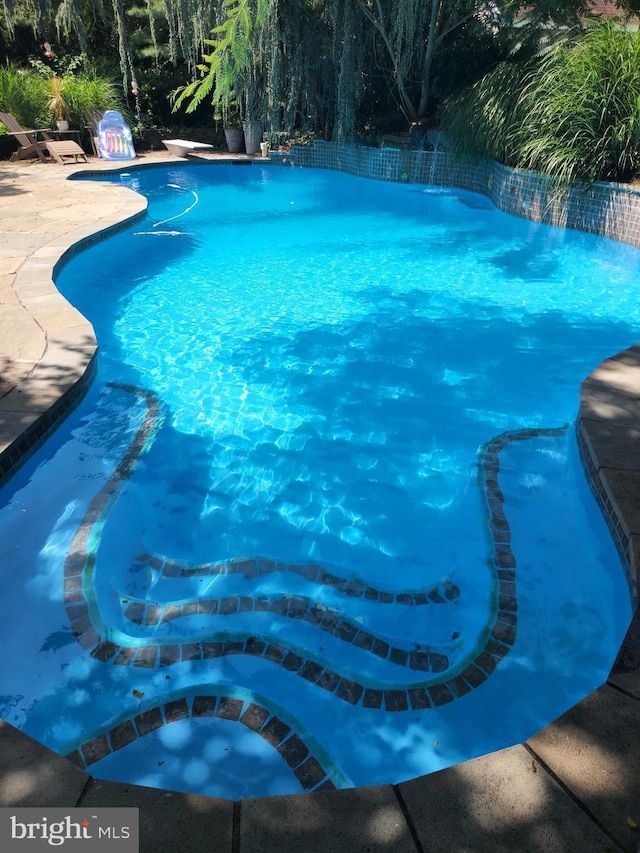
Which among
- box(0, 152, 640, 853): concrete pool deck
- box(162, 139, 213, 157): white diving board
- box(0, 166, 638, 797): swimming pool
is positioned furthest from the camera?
box(162, 139, 213, 157): white diving board

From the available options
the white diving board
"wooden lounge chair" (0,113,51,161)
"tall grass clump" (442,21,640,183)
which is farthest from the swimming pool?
the white diving board

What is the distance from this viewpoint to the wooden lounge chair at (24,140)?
12195 mm

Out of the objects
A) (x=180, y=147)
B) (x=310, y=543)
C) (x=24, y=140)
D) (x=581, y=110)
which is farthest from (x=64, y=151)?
(x=310, y=543)

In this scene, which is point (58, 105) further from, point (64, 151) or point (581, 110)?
point (581, 110)

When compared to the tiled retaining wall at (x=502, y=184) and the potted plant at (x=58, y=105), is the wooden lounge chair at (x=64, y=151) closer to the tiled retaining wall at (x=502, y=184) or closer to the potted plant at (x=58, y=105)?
the potted plant at (x=58, y=105)

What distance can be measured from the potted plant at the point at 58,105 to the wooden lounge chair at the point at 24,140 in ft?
2.21

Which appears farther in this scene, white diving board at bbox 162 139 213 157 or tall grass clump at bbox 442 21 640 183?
white diving board at bbox 162 139 213 157

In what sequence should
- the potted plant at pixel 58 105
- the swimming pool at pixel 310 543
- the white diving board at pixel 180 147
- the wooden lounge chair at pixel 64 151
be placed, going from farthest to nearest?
the white diving board at pixel 180 147 < the potted plant at pixel 58 105 < the wooden lounge chair at pixel 64 151 < the swimming pool at pixel 310 543

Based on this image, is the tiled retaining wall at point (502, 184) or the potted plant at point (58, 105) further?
the potted plant at point (58, 105)

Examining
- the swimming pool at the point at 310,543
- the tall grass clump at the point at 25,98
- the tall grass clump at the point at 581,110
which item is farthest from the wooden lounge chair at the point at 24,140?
the tall grass clump at the point at 581,110

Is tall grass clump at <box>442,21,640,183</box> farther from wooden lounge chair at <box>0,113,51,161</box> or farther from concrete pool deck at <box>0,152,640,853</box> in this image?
wooden lounge chair at <box>0,113,51,161</box>

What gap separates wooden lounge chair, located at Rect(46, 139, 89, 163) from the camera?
12423mm

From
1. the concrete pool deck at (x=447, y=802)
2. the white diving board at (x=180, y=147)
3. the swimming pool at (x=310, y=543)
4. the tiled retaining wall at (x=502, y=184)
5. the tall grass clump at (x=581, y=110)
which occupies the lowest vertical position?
the swimming pool at (x=310, y=543)

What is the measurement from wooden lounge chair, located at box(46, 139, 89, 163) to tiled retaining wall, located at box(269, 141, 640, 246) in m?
4.73
